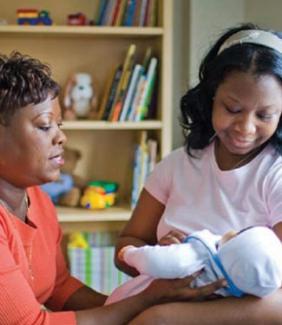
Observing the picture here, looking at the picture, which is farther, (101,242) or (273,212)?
(101,242)

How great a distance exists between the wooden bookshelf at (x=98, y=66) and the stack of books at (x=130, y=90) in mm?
45

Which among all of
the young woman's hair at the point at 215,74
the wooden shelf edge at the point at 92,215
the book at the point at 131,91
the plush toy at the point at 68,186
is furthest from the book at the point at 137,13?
the young woman's hair at the point at 215,74

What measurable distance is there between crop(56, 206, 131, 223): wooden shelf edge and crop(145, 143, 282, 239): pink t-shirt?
130cm

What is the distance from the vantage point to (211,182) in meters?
1.28

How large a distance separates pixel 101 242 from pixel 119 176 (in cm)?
35

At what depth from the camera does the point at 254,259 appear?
3.25 ft

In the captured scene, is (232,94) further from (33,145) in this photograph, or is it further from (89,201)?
(89,201)

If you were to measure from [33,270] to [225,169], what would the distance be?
1.66 feet

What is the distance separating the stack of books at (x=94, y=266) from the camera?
9.00 feet

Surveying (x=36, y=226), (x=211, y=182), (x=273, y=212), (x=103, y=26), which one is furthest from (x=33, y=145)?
(x=103, y=26)

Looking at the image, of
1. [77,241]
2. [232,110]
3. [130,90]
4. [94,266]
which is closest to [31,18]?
[130,90]

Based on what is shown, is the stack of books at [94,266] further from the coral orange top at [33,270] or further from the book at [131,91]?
the coral orange top at [33,270]

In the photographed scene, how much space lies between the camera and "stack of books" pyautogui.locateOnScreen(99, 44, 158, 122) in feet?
8.63

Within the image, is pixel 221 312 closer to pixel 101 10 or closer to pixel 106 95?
pixel 106 95
